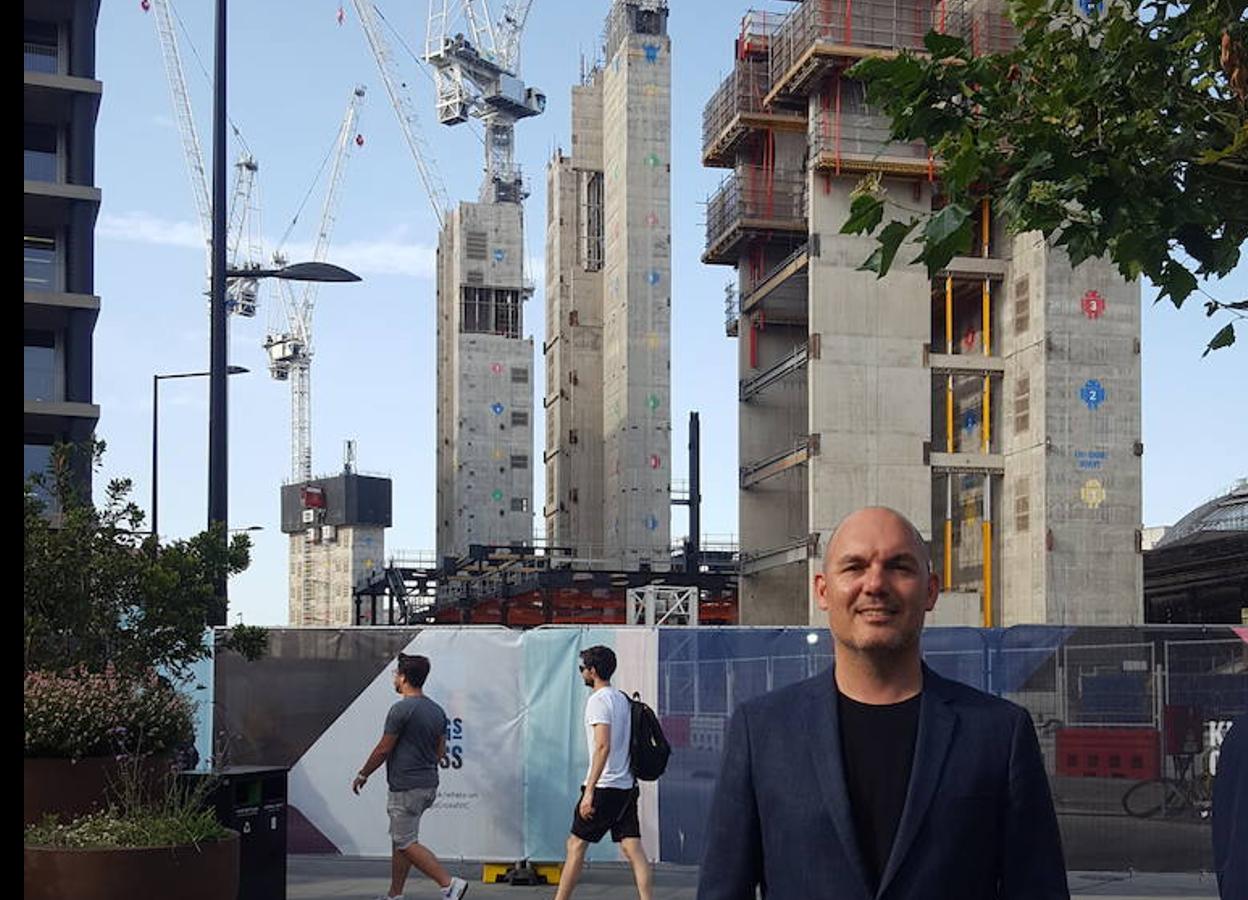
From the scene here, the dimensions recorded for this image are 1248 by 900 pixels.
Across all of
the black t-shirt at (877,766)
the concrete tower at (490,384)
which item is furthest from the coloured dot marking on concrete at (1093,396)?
the concrete tower at (490,384)

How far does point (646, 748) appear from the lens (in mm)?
12742

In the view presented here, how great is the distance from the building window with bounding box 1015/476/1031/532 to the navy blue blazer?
52.3 meters

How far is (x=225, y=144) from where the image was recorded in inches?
766

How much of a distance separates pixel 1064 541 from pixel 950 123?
157 feet

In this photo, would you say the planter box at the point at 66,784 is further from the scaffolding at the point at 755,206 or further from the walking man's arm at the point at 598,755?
the scaffolding at the point at 755,206

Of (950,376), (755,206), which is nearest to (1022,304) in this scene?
(950,376)

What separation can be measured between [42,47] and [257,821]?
161 feet

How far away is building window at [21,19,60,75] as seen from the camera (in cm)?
5616

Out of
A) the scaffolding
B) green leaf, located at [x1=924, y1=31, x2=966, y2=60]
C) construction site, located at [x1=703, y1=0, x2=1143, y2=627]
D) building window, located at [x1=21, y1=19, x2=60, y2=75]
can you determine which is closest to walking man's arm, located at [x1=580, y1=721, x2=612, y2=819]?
green leaf, located at [x1=924, y1=31, x2=966, y2=60]

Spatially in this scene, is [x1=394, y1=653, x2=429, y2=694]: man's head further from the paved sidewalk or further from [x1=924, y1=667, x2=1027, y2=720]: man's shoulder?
[x1=924, y1=667, x2=1027, y2=720]: man's shoulder

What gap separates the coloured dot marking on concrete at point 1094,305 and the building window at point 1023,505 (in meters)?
5.45

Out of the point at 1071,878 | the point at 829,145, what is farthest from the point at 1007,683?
the point at 829,145

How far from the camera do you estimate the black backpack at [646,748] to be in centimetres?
1273

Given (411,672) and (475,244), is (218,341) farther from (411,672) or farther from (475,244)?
(475,244)
